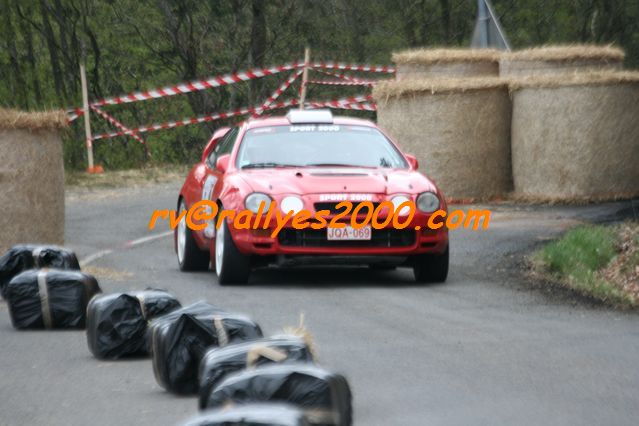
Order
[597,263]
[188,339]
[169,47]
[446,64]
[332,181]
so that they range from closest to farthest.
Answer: [188,339], [332,181], [597,263], [446,64], [169,47]

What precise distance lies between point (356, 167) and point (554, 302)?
259 centimetres

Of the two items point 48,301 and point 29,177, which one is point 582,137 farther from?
point 48,301

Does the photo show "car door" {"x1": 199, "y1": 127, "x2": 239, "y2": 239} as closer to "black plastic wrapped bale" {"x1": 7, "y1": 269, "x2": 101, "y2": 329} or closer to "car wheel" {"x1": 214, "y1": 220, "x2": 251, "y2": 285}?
"car wheel" {"x1": 214, "y1": 220, "x2": 251, "y2": 285}

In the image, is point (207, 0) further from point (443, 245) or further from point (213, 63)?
point (443, 245)

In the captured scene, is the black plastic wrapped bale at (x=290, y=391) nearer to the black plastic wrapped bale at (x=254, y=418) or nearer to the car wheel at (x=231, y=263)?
the black plastic wrapped bale at (x=254, y=418)

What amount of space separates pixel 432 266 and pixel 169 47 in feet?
83.6

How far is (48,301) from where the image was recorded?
9.85m

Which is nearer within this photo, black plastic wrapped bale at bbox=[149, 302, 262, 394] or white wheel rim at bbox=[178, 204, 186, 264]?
black plastic wrapped bale at bbox=[149, 302, 262, 394]

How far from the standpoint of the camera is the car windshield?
42.6ft

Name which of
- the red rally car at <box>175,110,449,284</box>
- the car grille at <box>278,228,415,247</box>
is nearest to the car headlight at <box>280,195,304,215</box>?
the red rally car at <box>175,110,449,284</box>

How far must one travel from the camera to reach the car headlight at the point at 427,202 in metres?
12.3

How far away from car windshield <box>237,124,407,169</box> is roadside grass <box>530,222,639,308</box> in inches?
57.8

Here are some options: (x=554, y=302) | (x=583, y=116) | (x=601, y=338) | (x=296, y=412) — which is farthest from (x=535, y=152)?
(x=296, y=412)

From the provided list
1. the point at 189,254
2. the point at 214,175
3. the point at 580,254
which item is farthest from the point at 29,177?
the point at 580,254
